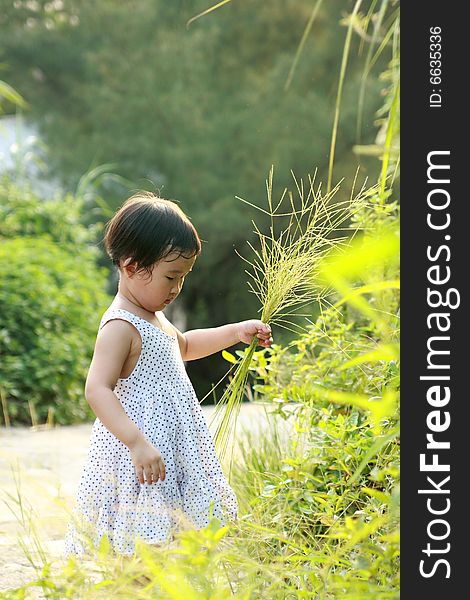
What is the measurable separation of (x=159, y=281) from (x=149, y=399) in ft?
1.01

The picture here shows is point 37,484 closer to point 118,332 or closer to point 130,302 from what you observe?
point 118,332

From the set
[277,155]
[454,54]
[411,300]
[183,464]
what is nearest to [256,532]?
[183,464]

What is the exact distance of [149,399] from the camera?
2.38 m

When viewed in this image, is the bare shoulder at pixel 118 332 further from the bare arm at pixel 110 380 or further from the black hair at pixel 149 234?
the black hair at pixel 149 234

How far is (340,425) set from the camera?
2262 mm

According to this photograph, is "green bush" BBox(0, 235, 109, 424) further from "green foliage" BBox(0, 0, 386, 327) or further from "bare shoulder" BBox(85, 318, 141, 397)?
"green foliage" BBox(0, 0, 386, 327)

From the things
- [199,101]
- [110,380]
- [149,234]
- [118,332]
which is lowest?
[110,380]

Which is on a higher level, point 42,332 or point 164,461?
point 42,332

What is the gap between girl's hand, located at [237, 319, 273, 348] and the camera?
2371 mm

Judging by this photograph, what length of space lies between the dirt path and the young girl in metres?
0.14

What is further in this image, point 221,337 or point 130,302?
point 221,337

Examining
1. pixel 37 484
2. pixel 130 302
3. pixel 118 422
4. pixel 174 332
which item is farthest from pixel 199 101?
pixel 37 484

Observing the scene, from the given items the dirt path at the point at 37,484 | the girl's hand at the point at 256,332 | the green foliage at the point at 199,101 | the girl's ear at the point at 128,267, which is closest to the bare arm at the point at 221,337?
the girl's hand at the point at 256,332

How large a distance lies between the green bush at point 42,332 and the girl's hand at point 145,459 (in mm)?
3277
